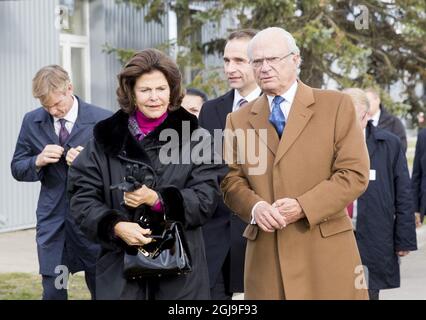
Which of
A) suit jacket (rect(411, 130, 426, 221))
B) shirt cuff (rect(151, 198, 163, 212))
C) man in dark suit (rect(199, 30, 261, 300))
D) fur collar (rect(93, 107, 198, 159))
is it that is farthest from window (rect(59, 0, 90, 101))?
shirt cuff (rect(151, 198, 163, 212))

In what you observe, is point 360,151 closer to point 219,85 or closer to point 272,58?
point 272,58

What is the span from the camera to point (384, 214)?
7.34 metres

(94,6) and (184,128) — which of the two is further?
(94,6)

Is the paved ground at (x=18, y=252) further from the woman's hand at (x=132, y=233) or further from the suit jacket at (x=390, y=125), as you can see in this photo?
the woman's hand at (x=132, y=233)

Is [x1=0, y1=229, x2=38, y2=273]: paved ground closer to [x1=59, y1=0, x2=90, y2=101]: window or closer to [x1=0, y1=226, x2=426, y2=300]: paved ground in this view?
[x1=0, y1=226, x2=426, y2=300]: paved ground

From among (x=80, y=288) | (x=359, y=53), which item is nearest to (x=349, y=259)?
(x=80, y=288)

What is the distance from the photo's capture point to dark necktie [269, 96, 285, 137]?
16.5ft

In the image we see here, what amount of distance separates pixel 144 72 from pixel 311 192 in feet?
3.25

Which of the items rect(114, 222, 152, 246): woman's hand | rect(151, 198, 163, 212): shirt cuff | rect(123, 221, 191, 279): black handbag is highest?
rect(151, 198, 163, 212): shirt cuff

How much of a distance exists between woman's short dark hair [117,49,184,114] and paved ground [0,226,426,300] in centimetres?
422

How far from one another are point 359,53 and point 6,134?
564cm

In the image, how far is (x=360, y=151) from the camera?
4891 mm

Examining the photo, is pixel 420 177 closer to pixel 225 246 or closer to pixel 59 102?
pixel 225 246

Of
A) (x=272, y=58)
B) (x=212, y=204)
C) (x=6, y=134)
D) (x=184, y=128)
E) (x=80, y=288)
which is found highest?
(x=272, y=58)
